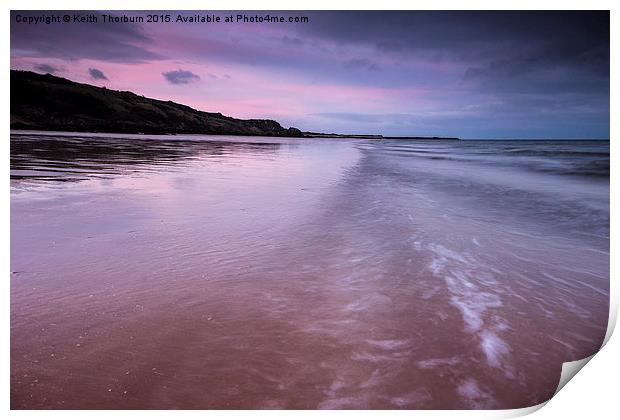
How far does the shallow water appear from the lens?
159 cm

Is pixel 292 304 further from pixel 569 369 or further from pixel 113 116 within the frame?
pixel 113 116

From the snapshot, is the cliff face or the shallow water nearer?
the shallow water

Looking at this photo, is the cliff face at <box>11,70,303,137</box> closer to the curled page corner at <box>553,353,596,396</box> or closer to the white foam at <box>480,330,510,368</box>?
the white foam at <box>480,330,510,368</box>

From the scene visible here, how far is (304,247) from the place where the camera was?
306cm

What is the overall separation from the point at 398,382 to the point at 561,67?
15.5 feet

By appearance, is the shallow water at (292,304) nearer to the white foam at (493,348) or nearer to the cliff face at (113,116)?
the white foam at (493,348)

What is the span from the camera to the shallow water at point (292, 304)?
1593 mm

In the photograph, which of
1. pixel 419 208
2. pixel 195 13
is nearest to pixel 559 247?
pixel 419 208

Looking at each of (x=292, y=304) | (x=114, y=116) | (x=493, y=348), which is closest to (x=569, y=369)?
(x=493, y=348)

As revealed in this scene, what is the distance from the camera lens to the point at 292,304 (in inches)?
84.8

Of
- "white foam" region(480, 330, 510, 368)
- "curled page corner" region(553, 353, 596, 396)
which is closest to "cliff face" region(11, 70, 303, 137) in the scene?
"white foam" region(480, 330, 510, 368)

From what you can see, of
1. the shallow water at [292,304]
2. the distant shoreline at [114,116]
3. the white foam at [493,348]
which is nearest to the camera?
the shallow water at [292,304]

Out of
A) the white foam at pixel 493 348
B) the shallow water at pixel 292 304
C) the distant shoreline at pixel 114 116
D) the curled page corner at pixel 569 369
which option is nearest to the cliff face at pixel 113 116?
the distant shoreline at pixel 114 116
